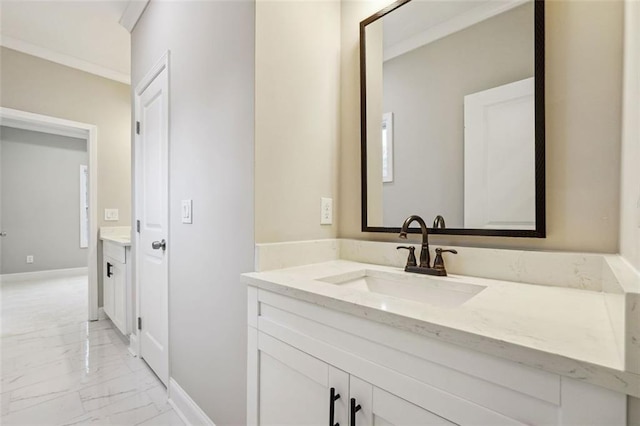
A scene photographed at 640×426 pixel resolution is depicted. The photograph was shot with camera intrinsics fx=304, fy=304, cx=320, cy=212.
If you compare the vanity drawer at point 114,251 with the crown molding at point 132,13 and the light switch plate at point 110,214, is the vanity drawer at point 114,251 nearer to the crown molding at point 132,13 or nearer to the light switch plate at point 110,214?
the light switch plate at point 110,214

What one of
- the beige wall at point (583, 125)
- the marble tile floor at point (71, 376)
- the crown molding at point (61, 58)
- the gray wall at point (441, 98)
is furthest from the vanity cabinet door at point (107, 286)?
the beige wall at point (583, 125)

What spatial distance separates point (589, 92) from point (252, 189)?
1.14 metres

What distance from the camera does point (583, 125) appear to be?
3.04 feet

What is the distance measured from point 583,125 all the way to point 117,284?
11.0ft

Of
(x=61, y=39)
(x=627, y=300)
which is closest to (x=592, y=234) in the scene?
(x=627, y=300)

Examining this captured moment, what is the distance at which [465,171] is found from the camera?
1.19 meters

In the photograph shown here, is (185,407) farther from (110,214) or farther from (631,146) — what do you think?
(110,214)

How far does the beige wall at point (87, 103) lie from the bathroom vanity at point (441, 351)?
3.12 meters

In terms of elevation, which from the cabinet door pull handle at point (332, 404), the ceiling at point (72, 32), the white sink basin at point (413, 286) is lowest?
the cabinet door pull handle at point (332, 404)

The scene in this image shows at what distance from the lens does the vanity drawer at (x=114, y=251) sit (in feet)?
8.56

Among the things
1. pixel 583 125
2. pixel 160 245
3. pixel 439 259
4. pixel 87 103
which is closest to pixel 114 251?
pixel 160 245

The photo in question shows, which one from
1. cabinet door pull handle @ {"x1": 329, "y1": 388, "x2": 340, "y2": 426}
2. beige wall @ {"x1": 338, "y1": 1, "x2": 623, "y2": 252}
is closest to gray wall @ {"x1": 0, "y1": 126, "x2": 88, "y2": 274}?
cabinet door pull handle @ {"x1": 329, "y1": 388, "x2": 340, "y2": 426}

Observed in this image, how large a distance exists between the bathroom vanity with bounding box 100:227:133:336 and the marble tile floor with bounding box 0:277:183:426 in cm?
18

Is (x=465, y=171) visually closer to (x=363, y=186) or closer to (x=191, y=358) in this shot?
(x=363, y=186)
